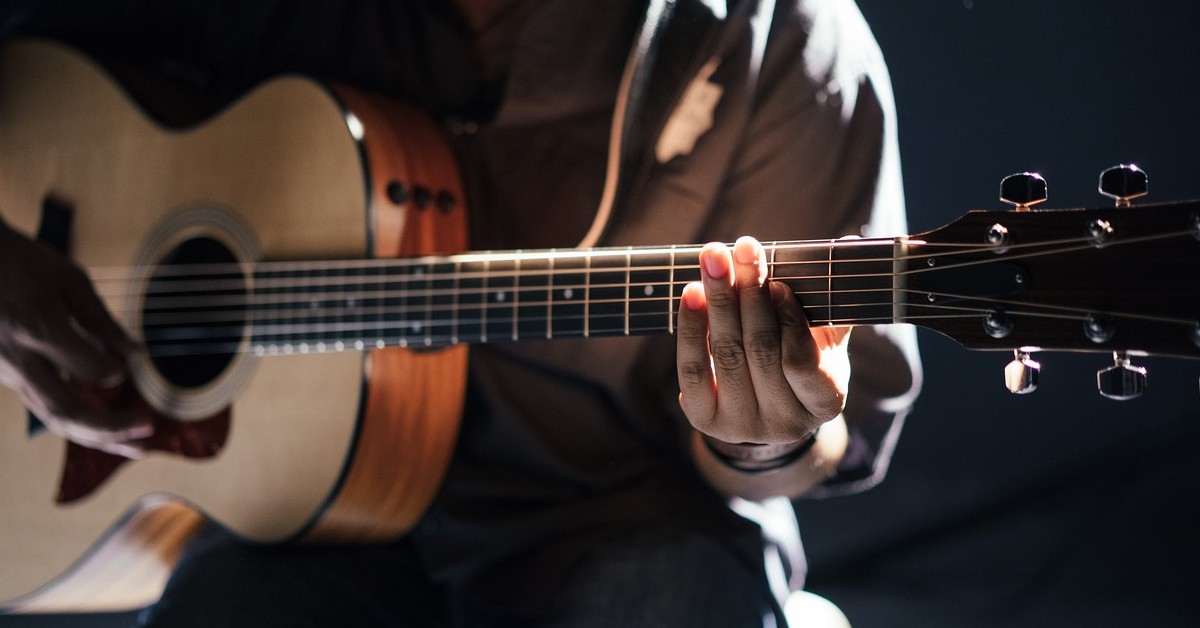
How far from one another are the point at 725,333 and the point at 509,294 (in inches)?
8.8

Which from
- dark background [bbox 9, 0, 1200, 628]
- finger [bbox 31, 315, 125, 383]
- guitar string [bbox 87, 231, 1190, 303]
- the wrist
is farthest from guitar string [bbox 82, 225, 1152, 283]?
dark background [bbox 9, 0, 1200, 628]

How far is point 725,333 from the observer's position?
640 millimetres

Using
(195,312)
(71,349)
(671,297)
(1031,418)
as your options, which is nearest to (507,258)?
(671,297)

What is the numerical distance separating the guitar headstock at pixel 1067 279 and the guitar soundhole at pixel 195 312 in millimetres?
696

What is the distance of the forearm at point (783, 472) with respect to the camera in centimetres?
84

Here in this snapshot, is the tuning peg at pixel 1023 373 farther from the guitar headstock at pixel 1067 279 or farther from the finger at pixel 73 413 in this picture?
the finger at pixel 73 413

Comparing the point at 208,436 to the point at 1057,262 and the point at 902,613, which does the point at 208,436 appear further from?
the point at 902,613

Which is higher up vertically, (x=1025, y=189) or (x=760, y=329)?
(x=1025, y=189)

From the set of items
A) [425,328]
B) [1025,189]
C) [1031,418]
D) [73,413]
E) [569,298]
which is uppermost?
[1025,189]

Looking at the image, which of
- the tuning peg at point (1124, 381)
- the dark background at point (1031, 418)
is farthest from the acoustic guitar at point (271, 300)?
the dark background at point (1031, 418)

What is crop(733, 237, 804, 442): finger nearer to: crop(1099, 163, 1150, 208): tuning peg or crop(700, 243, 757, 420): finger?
crop(700, 243, 757, 420): finger

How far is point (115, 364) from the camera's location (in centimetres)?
98

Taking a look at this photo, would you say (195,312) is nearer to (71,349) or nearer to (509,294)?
(71,349)

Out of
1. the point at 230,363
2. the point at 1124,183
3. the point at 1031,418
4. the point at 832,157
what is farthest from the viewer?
the point at 1031,418
